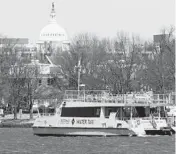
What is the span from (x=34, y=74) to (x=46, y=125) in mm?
47270

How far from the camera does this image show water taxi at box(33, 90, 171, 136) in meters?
85.4

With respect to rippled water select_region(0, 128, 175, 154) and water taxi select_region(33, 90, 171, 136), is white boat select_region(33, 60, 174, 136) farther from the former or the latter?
rippled water select_region(0, 128, 175, 154)

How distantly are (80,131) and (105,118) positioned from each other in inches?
84.0

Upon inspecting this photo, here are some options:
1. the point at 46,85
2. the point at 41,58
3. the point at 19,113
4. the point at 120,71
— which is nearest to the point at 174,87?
the point at 120,71

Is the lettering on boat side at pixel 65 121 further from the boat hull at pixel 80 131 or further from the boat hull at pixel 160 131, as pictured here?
the boat hull at pixel 160 131

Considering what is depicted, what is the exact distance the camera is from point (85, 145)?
7650cm

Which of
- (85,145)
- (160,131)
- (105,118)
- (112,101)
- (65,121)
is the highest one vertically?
(112,101)

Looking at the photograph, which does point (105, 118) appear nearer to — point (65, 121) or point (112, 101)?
point (112, 101)

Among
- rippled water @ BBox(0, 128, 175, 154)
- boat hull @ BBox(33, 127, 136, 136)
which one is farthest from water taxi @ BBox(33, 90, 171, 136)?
rippled water @ BBox(0, 128, 175, 154)

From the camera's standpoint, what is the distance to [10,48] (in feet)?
429

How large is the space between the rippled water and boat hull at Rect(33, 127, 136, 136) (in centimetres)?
104

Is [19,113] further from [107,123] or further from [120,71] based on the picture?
[107,123]

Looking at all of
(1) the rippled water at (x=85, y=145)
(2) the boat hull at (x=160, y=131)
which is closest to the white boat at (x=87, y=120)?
(2) the boat hull at (x=160, y=131)

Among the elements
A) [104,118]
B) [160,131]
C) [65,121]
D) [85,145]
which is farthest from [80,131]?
[85,145]
